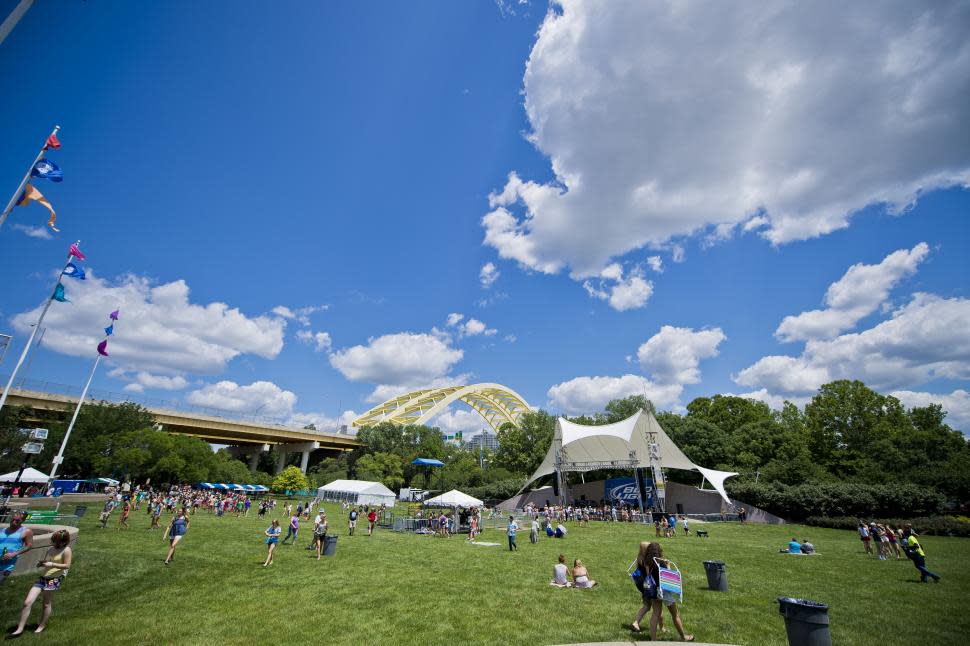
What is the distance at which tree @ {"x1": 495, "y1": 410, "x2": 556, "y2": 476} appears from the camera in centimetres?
5769

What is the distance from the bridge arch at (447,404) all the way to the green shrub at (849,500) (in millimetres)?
57365

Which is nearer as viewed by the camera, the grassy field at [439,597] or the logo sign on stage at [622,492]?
the grassy field at [439,597]

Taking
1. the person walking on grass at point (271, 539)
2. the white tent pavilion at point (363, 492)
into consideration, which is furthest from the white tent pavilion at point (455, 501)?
the white tent pavilion at point (363, 492)

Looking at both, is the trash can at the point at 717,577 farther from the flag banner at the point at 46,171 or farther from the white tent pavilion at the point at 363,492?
the white tent pavilion at the point at 363,492

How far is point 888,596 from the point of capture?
9.86 m

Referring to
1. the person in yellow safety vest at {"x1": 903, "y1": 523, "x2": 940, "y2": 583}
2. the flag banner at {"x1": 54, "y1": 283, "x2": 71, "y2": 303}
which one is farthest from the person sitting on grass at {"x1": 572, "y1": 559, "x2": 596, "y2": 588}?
the flag banner at {"x1": 54, "y1": 283, "x2": 71, "y2": 303}

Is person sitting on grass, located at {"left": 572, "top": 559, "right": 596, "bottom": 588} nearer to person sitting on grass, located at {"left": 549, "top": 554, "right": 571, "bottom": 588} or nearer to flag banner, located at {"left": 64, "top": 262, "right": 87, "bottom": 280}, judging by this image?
person sitting on grass, located at {"left": 549, "top": 554, "right": 571, "bottom": 588}

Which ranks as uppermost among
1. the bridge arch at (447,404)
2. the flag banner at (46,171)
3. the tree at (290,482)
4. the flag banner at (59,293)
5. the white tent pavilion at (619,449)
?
the bridge arch at (447,404)

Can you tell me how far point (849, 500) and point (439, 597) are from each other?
109ft

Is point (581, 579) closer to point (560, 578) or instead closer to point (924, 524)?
point (560, 578)

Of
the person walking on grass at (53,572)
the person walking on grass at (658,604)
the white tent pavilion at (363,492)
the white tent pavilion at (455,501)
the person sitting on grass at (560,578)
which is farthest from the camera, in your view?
the white tent pavilion at (363,492)

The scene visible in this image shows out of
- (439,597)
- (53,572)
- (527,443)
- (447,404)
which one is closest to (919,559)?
(439,597)

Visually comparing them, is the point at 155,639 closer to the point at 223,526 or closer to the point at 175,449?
the point at 223,526

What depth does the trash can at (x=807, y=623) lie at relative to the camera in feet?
16.4
